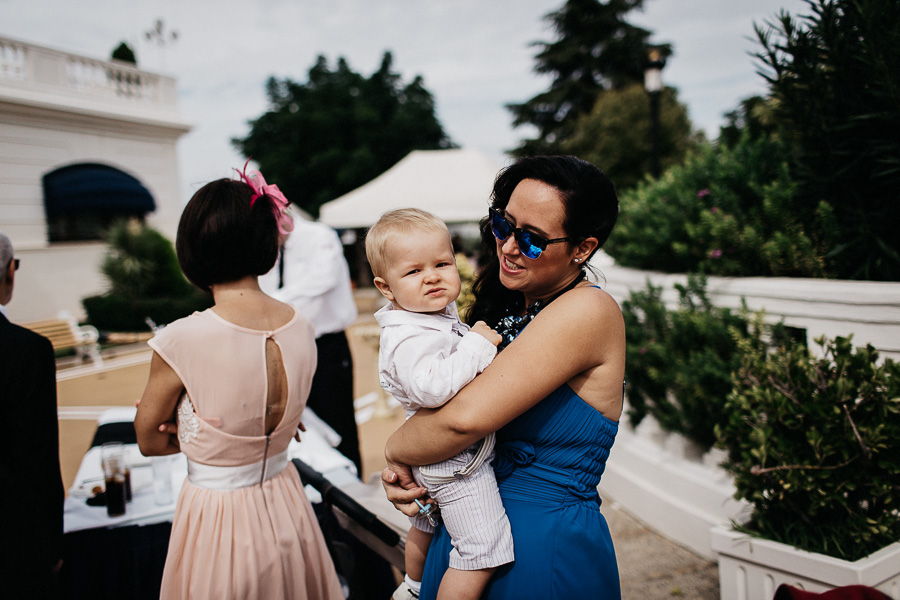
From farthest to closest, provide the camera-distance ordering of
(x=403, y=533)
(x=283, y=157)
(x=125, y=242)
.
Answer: (x=283, y=157), (x=125, y=242), (x=403, y=533)

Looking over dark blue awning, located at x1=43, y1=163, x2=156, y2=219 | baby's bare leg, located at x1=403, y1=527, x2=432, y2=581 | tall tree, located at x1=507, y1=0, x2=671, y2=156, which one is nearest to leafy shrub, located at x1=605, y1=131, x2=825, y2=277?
baby's bare leg, located at x1=403, y1=527, x2=432, y2=581

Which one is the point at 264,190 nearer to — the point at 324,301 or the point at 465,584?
the point at 465,584

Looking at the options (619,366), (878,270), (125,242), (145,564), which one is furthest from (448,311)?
(125,242)

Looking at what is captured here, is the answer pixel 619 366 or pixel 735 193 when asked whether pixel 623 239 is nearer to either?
pixel 735 193

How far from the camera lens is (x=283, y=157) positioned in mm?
28969

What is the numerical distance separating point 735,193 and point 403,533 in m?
3.53

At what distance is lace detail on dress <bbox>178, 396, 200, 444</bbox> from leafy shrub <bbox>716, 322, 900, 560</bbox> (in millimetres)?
2310

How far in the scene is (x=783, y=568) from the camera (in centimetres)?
249

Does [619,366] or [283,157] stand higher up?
[283,157]

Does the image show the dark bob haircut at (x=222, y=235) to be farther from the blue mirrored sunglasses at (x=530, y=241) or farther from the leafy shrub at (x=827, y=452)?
the leafy shrub at (x=827, y=452)

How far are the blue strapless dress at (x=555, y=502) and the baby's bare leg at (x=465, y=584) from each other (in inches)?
1.9

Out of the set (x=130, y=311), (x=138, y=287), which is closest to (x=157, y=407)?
(x=130, y=311)

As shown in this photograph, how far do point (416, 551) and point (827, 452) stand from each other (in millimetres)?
1806

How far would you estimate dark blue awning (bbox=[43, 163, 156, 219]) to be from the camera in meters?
15.7
